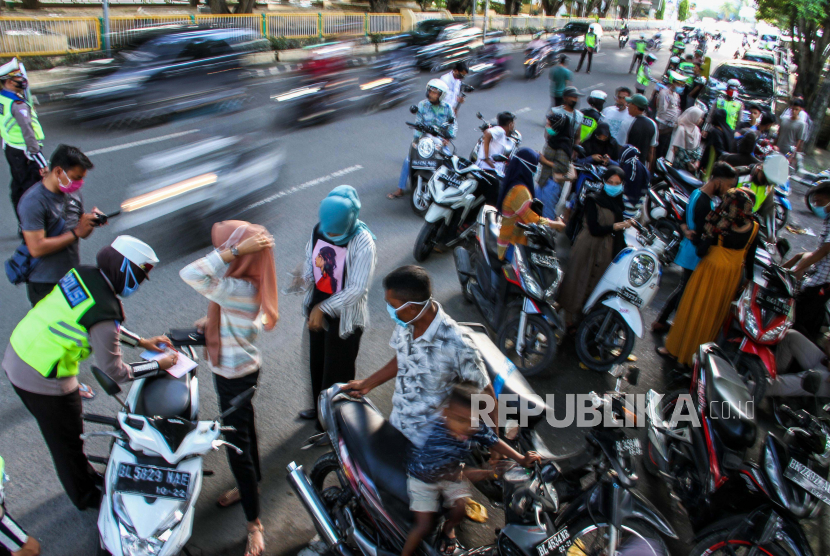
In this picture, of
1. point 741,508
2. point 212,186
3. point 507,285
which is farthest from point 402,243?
point 741,508

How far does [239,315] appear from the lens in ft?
9.74

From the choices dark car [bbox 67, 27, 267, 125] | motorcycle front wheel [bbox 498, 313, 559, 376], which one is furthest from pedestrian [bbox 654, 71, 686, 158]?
dark car [bbox 67, 27, 267, 125]

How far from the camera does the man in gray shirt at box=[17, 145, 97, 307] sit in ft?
11.9

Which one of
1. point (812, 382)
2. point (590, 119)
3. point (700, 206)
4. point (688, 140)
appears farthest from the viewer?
point (688, 140)

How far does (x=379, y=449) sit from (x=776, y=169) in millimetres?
5070

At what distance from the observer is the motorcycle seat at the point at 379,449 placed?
2721mm

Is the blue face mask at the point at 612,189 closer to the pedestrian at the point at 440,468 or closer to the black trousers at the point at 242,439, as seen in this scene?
the pedestrian at the point at 440,468

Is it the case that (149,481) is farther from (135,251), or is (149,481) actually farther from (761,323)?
(761,323)

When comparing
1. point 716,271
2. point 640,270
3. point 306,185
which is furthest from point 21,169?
point 716,271

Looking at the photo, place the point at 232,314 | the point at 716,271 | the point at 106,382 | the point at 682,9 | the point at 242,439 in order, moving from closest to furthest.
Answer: the point at 106,382, the point at 232,314, the point at 242,439, the point at 716,271, the point at 682,9

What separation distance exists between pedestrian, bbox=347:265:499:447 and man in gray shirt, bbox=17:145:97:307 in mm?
2278

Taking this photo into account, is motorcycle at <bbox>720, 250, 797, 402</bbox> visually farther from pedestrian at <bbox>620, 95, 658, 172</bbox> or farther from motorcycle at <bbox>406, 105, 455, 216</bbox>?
motorcycle at <bbox>406, 105, 455, 216</bbox>

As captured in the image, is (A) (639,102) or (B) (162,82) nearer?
(A) (639,102)

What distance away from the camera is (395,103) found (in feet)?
42.7
